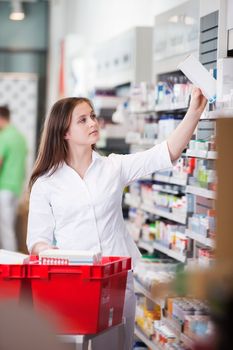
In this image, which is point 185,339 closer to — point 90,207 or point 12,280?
point 90,207

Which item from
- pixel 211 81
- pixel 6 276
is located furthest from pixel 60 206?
pixel 211 81

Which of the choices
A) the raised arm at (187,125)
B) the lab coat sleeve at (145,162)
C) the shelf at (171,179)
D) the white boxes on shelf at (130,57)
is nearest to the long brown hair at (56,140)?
the lab coat sleeve at (145,162)

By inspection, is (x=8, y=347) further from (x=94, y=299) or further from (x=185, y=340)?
(x=185, y=340)

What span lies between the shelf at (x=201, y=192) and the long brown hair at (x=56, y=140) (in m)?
0.89

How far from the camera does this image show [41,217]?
4.20m

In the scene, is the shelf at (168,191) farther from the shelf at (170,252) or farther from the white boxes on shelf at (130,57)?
the white boxes on shelf at (130,57)

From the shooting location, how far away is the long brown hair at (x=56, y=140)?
14.0ft

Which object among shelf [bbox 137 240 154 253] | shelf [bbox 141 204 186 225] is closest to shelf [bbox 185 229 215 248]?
shelf [bbox 141 204 186 225]

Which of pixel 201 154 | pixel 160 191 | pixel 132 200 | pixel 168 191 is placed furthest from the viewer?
pixel 132 200

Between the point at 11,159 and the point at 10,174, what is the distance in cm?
19

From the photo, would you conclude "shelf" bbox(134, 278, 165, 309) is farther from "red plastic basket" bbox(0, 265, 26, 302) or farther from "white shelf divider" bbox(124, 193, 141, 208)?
"red plastic basket" bbox(0, 265, 26, 302)

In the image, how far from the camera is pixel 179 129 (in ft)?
13.6

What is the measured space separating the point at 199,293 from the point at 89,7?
9058 millimetres

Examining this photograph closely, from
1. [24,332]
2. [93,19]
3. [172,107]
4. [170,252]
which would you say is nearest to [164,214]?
[170,252]
